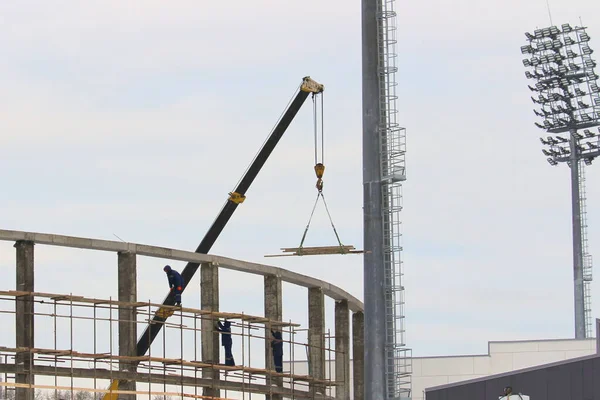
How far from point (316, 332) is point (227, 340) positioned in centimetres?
459

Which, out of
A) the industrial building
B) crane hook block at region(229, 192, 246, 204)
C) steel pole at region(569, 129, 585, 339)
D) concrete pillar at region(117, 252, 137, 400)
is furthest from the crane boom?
steel pole at region(569, 129, 585, 339)

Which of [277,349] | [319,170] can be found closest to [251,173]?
[319,170]

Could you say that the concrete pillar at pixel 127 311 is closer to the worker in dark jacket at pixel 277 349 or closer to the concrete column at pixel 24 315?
the concrete column at pixel 24 315

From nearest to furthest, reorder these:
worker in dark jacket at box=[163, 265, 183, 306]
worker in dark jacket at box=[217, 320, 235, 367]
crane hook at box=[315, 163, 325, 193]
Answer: worker in dark jacket at box=[163, 265, 183, 306] → worker in dark jacket at box=[217, 320, 235, 367] → crane hook at box=[315, 163, 325, 193]

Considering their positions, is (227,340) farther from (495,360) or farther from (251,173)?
(495,360)

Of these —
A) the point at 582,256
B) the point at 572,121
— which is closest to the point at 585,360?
the point at 582,256

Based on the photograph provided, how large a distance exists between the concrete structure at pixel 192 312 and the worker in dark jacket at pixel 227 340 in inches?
16.7

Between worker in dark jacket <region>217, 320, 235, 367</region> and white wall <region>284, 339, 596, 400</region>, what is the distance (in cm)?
2115

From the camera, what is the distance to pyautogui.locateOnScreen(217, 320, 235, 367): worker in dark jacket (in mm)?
43906

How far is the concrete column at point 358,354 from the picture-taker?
174 feet

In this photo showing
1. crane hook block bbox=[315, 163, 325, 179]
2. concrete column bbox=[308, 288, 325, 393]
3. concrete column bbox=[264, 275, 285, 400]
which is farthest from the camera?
concrete column bbox=[308, 288, 325, 393]

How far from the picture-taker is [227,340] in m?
44.2

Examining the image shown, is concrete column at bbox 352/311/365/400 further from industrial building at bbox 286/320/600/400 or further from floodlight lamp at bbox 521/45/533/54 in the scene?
floodlight lamp at bbox 521/45/533/54

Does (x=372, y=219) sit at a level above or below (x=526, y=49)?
below
